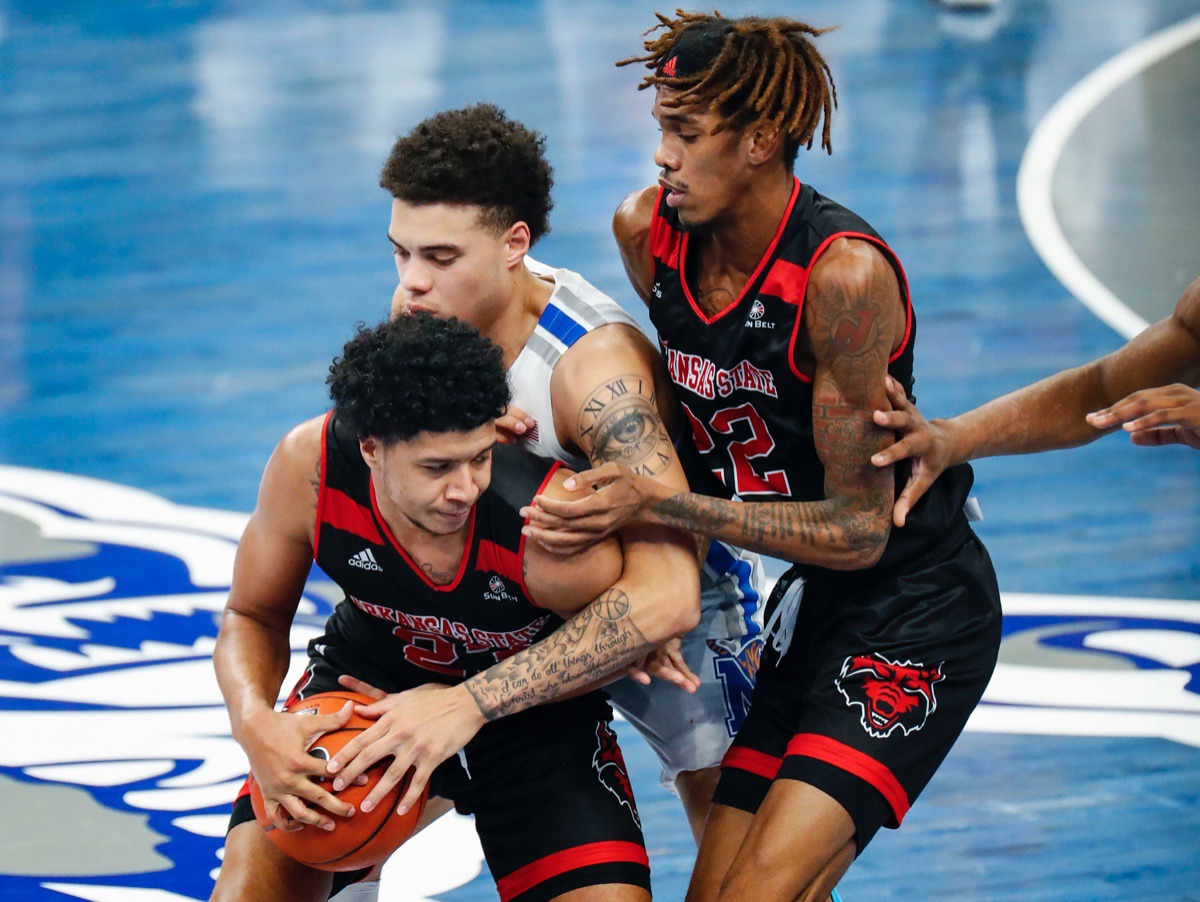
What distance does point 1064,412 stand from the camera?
4.67m

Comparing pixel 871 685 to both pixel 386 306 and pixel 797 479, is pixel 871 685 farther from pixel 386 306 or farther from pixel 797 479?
pixel 386 306

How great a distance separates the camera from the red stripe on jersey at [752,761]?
4.43 m

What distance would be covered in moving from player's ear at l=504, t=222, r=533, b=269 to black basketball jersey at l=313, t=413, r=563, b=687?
59 cm

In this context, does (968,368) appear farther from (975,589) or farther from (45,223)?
(45,223)

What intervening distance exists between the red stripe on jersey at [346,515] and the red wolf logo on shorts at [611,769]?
2.77 ft

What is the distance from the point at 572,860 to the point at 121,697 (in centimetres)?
266

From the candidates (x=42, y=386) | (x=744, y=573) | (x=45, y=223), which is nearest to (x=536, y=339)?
(x=744, y=573)

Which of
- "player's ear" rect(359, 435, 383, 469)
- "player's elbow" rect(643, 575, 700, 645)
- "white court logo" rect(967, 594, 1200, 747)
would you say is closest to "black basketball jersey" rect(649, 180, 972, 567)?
"player's elbow" rect(643, 575, 700, 645)

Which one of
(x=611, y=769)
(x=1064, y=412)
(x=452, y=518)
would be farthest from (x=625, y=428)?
(x=1064, y=412)

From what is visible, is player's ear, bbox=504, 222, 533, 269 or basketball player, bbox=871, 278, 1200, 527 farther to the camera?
player's ear, bbox=504, 222, 533, 269

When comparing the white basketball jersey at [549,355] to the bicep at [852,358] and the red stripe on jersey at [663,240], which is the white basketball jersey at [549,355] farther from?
the bicep at [852,358]

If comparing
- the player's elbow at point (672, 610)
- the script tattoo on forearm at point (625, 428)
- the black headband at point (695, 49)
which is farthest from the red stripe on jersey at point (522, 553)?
the black headband at point (695, 49)

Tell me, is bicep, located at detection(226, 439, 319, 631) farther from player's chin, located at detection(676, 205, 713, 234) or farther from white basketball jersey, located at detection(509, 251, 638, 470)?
player's chin, located at detection(676, 205, 713, 234)

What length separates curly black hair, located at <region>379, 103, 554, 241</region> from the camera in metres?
4.39
